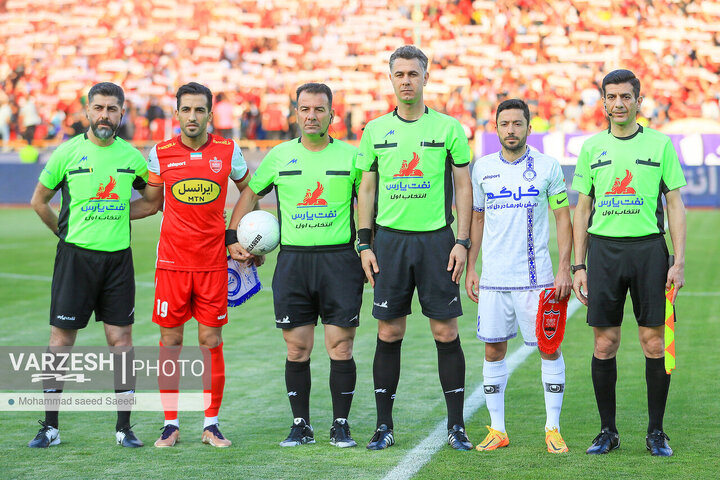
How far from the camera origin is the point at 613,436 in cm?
576

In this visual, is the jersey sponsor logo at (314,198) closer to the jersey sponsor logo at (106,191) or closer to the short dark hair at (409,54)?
the short dark hair at (409,54)

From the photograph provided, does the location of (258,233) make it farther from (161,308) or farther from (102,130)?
(102,130)

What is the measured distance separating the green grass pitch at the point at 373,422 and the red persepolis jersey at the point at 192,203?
1076 mm

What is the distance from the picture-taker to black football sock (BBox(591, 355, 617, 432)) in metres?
5.80

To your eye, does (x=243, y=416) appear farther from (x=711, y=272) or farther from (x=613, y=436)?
(x=711, y=272)

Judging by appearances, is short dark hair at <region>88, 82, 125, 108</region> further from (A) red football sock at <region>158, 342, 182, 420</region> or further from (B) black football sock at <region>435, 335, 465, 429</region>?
(B) black football sock at <region>435, 335, 465, 429</region>

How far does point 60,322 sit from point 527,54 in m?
26.1

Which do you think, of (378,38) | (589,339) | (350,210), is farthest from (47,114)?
(350,210)

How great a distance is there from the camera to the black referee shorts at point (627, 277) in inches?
223

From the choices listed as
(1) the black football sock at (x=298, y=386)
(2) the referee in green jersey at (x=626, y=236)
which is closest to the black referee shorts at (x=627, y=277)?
(2) the referee in green jersey at (x=626, y=236)

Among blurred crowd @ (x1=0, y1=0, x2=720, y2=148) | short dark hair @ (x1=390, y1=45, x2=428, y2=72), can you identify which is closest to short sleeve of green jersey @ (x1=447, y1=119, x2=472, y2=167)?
short dark hair @ (x1=390, y1=45, x2=428, y2=72)

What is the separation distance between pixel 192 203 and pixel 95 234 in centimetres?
60

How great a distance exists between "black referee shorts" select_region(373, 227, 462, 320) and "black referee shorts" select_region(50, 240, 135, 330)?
150cm

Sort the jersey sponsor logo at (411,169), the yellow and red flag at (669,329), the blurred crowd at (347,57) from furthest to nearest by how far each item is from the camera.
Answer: the blurred crowd at (347,57) → the jersey sponsor logo at (411,169) → the yellow and red flag at (669,329)
